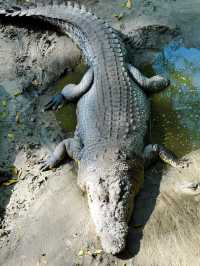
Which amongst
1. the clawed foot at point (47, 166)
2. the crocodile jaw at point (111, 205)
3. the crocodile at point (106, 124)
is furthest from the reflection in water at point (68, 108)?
the crocodile jaw at point (111, 205)

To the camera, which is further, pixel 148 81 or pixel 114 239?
pixel 148 81

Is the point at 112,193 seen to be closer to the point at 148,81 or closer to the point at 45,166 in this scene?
the point at 45,166

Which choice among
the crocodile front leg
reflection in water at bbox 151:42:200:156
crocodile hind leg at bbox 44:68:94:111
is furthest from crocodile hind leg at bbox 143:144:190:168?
crocodile hind leg at bbox 44:68:94:111

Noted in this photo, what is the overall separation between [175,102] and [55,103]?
57.4 inches

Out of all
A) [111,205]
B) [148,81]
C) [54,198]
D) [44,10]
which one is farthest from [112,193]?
Result: [44,10]

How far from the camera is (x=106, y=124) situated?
5227 mm

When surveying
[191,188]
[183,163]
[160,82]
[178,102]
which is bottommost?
[191,188]

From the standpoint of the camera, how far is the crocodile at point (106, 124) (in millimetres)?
4586

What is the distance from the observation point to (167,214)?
4703mm

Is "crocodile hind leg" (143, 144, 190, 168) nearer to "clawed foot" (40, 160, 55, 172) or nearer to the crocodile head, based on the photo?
the crocodile head

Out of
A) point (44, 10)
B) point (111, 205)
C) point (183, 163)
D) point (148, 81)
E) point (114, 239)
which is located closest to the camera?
point (114, 239)

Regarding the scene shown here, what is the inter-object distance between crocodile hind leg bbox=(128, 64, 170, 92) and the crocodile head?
4.02 feet

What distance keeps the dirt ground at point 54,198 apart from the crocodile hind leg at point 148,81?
1.55 feet

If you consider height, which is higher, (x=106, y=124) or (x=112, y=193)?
(x=106, y=124)
